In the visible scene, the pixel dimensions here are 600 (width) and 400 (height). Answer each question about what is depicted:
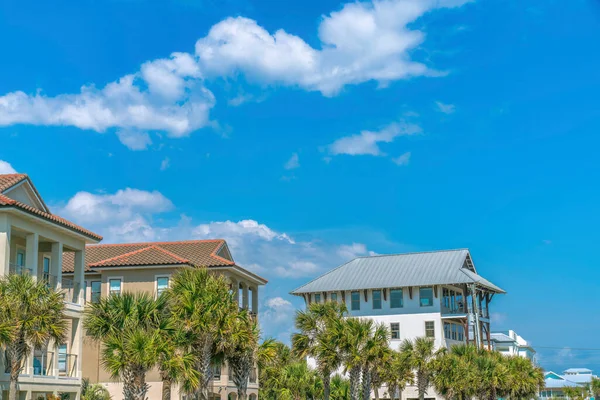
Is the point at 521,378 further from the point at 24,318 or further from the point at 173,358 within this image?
the point at 24,318

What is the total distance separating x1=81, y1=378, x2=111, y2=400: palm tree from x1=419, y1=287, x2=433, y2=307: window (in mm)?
38098

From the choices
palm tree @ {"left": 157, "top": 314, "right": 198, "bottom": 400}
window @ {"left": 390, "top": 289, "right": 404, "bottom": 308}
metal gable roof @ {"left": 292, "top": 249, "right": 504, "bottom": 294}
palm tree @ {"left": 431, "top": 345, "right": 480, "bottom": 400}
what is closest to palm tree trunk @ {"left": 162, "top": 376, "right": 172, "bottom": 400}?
palm tree @ {"left": 157, "top": 314, "right": 198, "bottom": 400}

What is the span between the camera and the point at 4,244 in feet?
105

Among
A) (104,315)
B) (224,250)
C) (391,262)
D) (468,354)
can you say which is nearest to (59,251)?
(104,315)

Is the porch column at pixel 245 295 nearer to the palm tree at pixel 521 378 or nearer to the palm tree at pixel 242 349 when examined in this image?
the palm tree at pixel 242 349

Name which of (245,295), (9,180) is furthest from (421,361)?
(9,180)

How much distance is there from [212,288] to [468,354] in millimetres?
28682

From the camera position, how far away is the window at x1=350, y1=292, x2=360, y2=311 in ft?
259

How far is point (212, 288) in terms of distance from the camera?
3491 centimetres

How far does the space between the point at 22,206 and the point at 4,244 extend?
1.75 metres

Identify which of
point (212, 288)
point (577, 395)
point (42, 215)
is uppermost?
point (42, 215)

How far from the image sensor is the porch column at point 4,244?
104 feet

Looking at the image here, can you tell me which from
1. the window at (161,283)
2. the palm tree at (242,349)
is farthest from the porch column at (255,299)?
the palm tree at (242,349)

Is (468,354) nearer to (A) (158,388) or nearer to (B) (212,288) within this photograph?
(A) (158,388)
